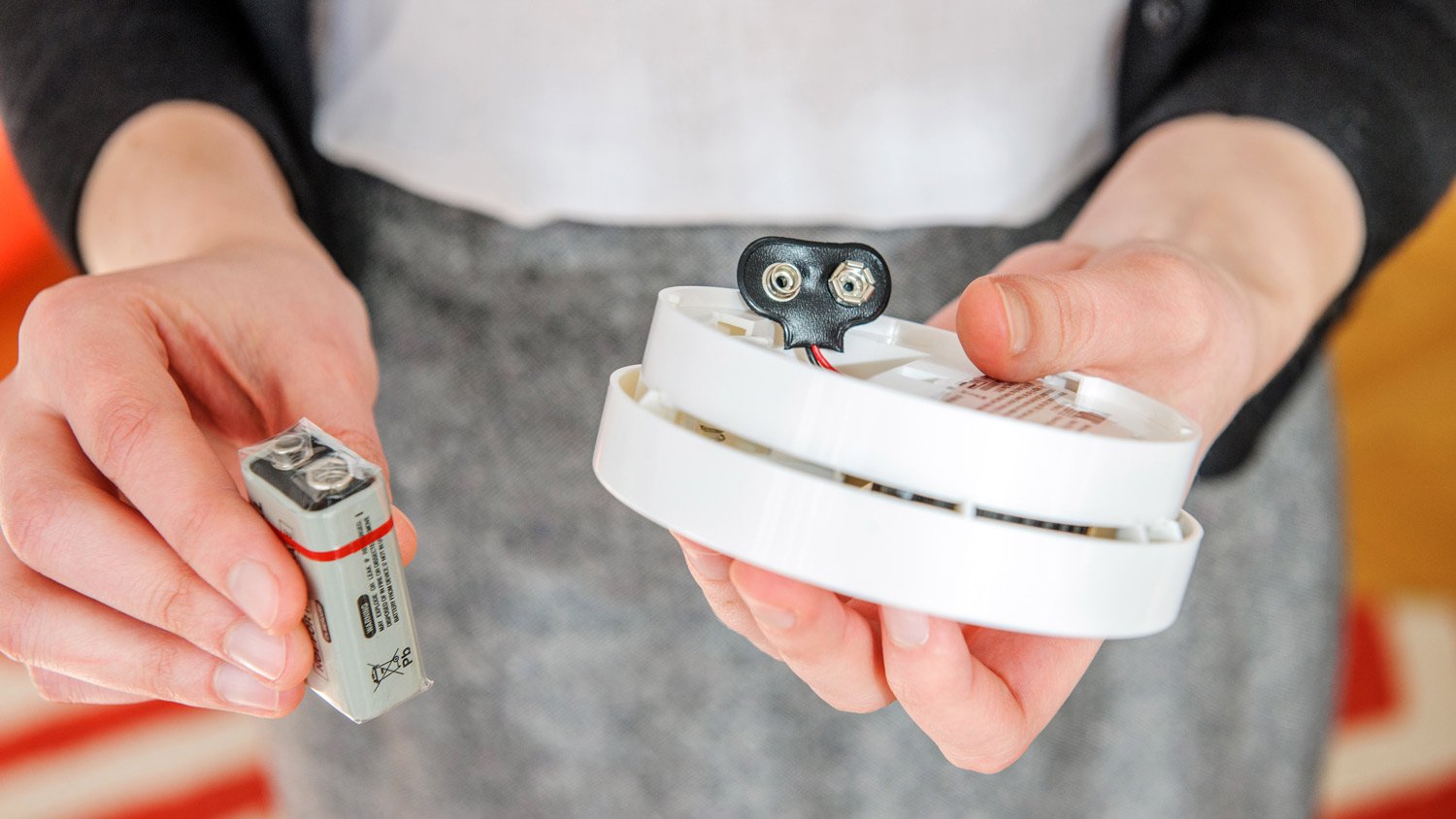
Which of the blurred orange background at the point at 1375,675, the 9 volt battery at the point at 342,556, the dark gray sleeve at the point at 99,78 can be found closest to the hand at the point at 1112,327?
the 9 volt battery at the point at 342,556

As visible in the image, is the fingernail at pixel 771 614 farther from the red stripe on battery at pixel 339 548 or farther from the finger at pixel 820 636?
the red stripe on battery at pixel 339 548

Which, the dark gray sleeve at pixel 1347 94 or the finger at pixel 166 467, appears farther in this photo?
the dark gray sleeve at pixel 1347 94

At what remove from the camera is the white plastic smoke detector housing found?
36cm

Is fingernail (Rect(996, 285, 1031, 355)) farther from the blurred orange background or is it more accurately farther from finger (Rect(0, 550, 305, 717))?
the blurred orange background

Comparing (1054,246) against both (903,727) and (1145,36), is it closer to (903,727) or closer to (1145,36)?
(1145,36)

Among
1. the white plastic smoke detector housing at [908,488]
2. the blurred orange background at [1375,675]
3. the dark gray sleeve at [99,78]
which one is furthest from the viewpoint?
the blurred orange background at [1375,675]

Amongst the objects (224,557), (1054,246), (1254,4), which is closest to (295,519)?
(224,557)

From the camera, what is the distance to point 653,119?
661 mm

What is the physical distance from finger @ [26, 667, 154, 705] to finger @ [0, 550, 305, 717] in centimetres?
2

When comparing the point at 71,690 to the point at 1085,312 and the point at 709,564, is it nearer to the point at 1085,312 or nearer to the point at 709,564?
the point at 709,564

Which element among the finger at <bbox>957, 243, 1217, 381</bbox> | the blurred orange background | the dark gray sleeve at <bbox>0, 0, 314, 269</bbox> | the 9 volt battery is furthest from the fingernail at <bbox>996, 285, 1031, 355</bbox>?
the blurred orange background

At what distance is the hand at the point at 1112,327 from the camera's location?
15.7 inches

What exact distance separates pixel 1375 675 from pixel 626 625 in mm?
1153

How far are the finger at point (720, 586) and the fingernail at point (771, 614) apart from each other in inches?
1.2
